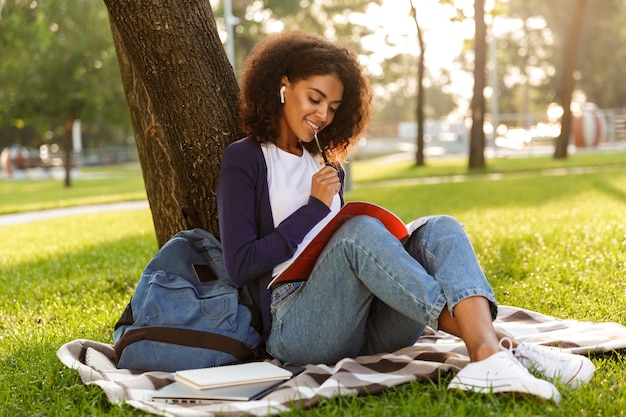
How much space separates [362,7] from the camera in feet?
105

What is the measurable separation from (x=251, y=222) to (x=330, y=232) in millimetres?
339

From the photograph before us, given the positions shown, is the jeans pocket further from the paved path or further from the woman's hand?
the paved path

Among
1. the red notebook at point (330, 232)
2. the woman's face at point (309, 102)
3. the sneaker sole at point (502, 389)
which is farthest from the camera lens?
the woman's face at point (309, 102)

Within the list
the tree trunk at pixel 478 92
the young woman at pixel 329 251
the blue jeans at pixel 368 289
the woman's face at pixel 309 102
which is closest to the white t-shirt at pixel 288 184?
the young woman at pixel 329 251

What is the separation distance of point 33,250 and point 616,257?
5801mm

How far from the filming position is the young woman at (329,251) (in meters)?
2.80

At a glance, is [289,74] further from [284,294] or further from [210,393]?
[210,393]

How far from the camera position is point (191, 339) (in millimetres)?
3127

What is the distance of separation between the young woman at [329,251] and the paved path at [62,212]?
1046 centimetres

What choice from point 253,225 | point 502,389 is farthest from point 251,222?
point 502,389

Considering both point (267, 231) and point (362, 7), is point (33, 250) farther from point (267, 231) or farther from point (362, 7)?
point (362, 7)

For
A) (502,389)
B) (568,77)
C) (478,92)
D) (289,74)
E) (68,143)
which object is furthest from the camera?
(68,143)

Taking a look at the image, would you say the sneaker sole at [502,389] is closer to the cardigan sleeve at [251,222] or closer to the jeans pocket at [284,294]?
the jeans pocket at [284,294]

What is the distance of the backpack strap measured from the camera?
3.13 m
